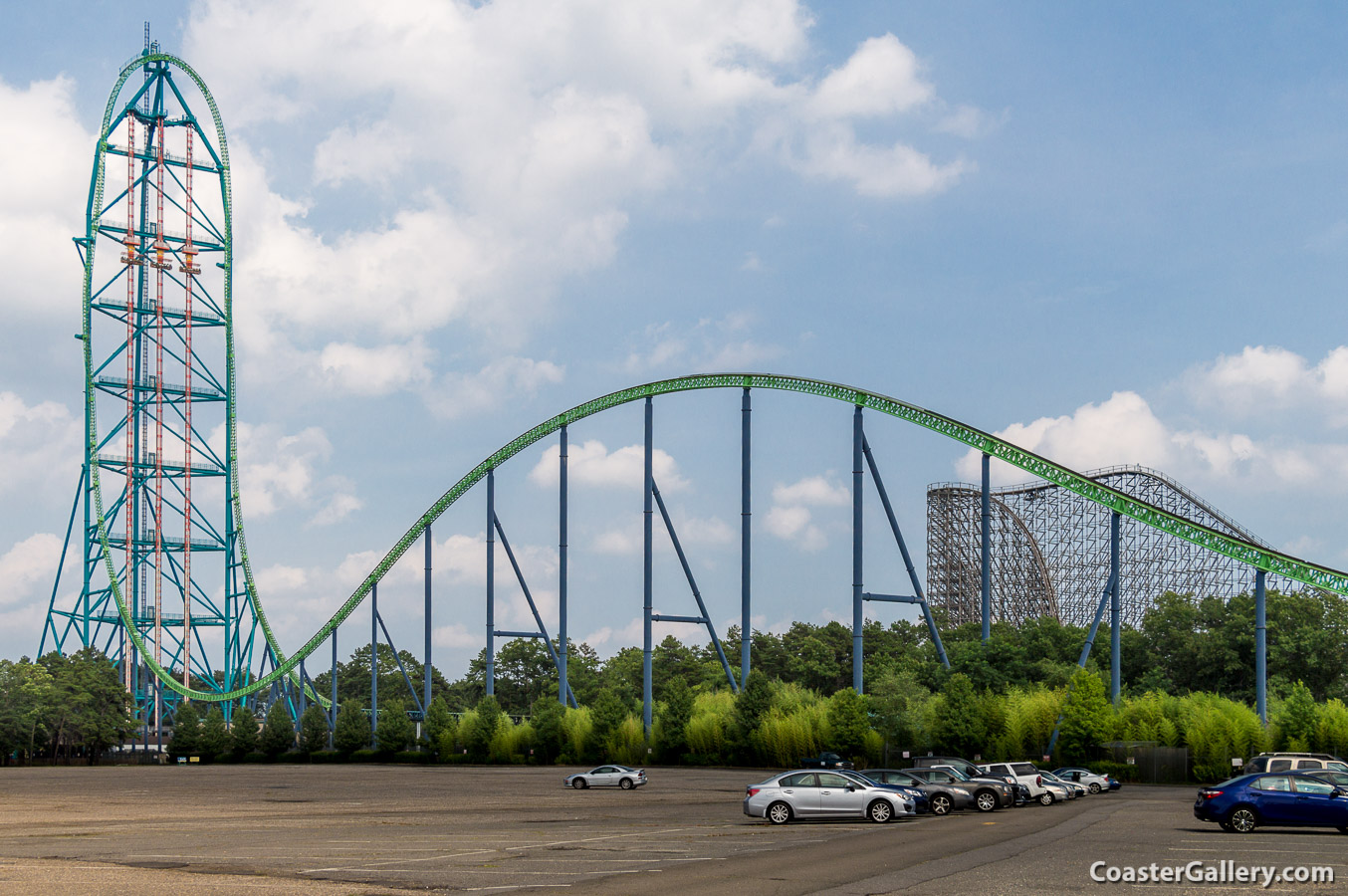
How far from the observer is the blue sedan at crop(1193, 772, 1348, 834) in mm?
23094

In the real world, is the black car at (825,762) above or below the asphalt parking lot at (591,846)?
below

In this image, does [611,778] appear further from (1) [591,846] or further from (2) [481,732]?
(2) [481,732]

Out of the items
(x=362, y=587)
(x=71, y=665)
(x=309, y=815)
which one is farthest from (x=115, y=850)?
(x=71, y=665)

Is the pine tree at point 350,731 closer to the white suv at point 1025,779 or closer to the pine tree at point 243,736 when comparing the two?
the pine tree at point 243,736

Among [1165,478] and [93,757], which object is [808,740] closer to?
[1165,478]

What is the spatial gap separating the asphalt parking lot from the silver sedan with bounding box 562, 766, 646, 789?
4423 millimetres

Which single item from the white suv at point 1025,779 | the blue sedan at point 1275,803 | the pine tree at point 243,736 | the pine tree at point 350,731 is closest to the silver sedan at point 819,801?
the blue sedan at point 1275,803

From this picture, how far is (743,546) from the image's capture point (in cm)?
5491

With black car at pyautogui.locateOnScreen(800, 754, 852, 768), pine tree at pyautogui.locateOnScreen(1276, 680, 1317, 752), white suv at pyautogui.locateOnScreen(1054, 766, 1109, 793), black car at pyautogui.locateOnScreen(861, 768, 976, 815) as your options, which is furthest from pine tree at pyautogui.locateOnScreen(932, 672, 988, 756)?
black car at pyautogui.locateOnScreen(861, 768, 976, 815)

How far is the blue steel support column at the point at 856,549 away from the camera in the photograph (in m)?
50.5

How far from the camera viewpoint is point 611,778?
141ft

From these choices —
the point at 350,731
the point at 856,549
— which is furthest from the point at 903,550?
the point at 350,731

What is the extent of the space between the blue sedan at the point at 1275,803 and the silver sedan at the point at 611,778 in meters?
22.4

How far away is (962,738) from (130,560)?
63782mm
